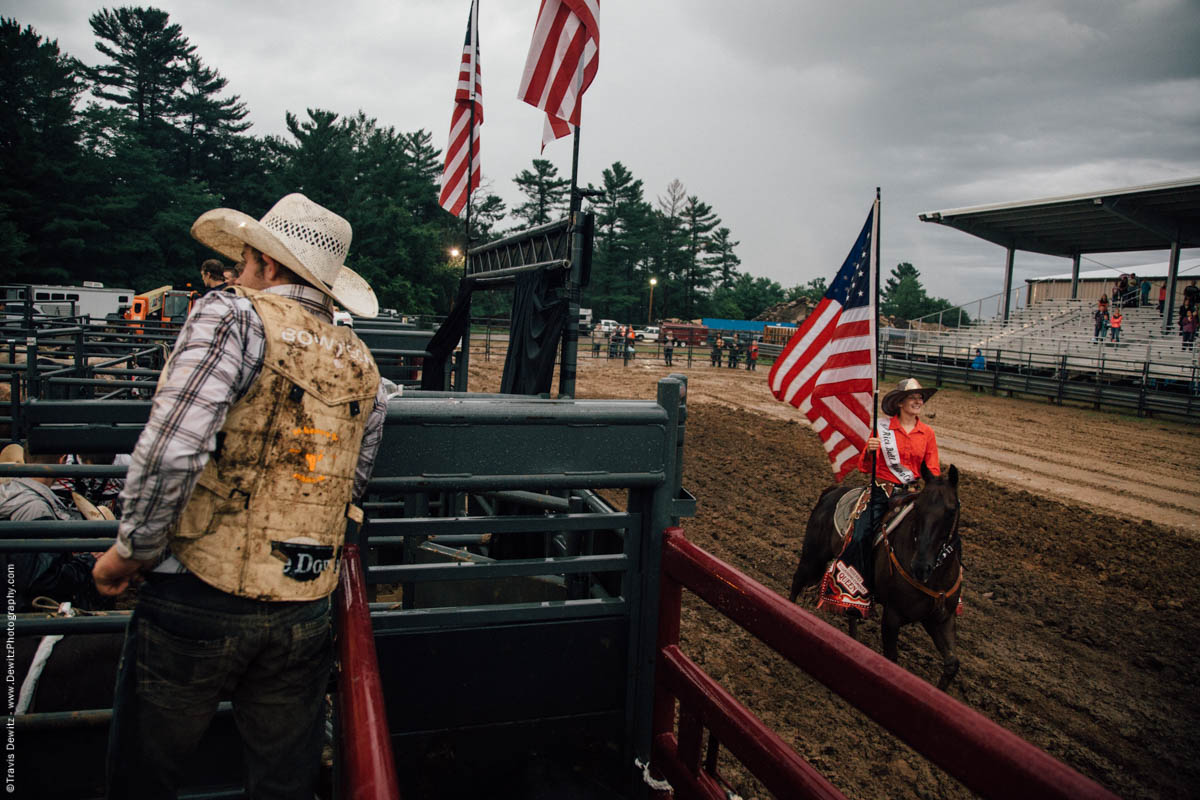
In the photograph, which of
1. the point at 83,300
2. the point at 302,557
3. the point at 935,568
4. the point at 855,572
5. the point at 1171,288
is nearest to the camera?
the point at 302,557

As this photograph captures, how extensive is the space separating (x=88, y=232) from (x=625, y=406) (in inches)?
2202

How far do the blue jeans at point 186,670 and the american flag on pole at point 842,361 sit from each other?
4.58 meters

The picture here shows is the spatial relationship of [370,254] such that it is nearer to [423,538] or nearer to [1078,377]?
[1078,377]

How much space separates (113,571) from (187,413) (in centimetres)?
42

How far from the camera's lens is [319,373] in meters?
1.81

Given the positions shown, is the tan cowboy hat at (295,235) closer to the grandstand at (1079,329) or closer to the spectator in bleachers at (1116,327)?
the grandstand at (1079,329)

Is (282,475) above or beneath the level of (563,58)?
beneath

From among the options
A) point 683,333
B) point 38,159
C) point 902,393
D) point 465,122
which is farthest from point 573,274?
point 38,159

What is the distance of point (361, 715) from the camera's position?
1194 mm

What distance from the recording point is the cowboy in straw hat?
1.57 meters

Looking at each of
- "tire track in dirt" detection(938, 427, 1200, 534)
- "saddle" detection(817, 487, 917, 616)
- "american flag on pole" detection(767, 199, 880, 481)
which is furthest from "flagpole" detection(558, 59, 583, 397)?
"tire track in dirt" detection(938, 427, 1200, 534)

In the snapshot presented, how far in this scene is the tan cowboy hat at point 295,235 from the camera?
6.15 feet

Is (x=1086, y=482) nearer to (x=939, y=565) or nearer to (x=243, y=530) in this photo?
(x=939, y=565)

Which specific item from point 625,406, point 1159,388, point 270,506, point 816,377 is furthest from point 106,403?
point 1159,388
